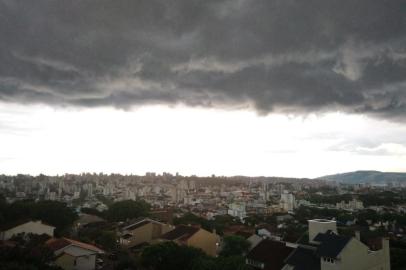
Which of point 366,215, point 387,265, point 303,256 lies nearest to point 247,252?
point 303,256

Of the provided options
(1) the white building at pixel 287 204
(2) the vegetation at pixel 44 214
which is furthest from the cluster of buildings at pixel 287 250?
(1) the white building at pixel 287 204

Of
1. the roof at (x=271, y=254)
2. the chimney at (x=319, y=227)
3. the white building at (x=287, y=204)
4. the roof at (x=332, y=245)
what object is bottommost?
the white building at (x=287, y=204)

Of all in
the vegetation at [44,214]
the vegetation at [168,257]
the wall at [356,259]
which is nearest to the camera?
the wall at [356,259]

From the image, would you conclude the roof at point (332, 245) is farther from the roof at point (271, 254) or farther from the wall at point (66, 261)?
the wall at point (66, 261)

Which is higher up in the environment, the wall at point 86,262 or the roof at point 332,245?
the roof at point 332,245

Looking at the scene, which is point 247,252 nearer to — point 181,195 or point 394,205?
point 394,205

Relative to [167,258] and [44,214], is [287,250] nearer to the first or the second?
[167,258]

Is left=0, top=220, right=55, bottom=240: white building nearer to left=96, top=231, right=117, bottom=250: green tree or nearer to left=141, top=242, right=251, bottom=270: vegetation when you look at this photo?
left=96, top=231, right=117, bottom=250: green tree

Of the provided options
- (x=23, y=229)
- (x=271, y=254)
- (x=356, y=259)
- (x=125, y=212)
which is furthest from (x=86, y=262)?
(x=125, y=212)
